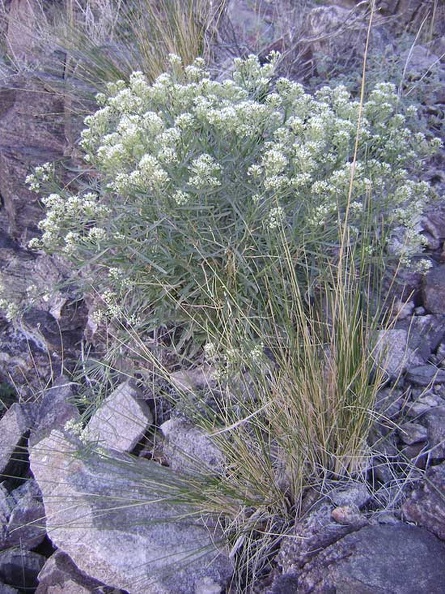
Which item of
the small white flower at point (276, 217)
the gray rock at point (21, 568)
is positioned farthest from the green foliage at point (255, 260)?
the gray rock at point (21, 568)

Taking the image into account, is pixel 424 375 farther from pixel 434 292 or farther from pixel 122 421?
pixel 122 421

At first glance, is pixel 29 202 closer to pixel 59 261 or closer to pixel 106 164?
pixel 59 261

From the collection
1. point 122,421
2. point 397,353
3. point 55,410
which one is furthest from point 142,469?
point 397,353

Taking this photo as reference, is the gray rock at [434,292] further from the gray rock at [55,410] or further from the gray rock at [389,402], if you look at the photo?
the gray rock at [55,410]

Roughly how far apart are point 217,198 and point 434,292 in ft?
3.51

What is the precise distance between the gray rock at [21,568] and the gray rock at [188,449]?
734 millimetres

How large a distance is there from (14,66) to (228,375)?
3.17 metres

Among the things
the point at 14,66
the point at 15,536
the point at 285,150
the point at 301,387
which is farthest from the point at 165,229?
the point at 14,66

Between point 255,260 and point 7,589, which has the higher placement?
point 255,260

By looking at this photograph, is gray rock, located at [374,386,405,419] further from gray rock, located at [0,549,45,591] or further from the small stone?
gray rock, located at [0,549,45,591]

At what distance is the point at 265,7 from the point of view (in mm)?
5195

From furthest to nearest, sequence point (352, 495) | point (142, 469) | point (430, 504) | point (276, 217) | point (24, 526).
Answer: point (24, 526) → point (276, 217) → point (142, 469) → point (352, 495) → point (430, 504)

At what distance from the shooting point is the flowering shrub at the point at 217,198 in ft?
8.54

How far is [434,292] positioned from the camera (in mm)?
2982
